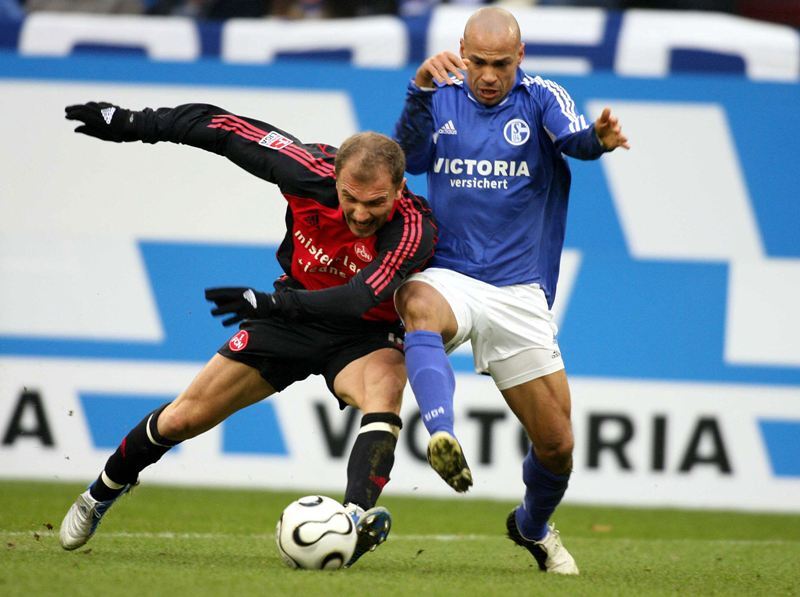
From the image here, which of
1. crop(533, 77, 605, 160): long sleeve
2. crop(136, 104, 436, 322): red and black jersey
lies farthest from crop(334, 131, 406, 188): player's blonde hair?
crop(533, 77, 605, 160): long sleeve

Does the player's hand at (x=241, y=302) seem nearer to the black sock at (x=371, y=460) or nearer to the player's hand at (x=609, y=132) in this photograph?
the black sock at (x=371, y=460)

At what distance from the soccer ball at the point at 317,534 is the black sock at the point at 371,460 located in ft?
0.43

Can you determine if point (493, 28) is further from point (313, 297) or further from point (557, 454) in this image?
point (557, 454)

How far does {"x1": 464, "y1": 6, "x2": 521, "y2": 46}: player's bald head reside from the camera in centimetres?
573

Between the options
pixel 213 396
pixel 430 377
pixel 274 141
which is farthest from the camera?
pixel 274 141

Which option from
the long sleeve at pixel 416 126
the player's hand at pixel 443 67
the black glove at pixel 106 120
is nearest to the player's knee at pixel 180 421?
the black glove at pixel 106 120

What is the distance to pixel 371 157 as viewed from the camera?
539 centimetres

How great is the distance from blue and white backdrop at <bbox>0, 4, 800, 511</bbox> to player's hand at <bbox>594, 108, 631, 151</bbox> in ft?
13.7

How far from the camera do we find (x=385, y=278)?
5.50 m

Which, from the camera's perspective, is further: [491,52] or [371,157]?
[491,52]

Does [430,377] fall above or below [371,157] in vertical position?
below

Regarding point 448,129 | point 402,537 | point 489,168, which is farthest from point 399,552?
point 448,129

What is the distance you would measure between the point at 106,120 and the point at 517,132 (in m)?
1.85

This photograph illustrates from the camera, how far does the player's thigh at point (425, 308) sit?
553 centimetres
